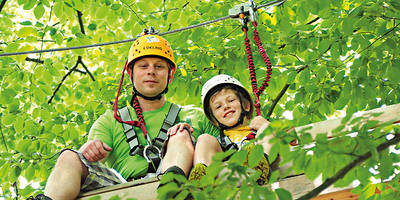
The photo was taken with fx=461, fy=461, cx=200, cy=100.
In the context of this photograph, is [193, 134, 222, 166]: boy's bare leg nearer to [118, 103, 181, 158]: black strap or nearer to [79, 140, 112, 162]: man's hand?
[118, 103, 181, 158]: black strap

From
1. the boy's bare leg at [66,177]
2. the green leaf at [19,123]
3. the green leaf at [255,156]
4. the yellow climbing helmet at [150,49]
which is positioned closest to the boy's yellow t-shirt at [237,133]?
the yellow climbing helmet at [150,49]

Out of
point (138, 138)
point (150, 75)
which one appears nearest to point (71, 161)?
point (138, 138)

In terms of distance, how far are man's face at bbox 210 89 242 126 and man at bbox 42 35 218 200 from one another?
13 centimetres

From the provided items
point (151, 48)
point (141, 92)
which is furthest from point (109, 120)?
point (151, 48)

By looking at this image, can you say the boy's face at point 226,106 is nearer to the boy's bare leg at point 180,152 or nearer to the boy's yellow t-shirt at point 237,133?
the boy's yellow t-shirt at point 237,133

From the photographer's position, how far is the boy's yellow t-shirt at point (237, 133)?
3.80m

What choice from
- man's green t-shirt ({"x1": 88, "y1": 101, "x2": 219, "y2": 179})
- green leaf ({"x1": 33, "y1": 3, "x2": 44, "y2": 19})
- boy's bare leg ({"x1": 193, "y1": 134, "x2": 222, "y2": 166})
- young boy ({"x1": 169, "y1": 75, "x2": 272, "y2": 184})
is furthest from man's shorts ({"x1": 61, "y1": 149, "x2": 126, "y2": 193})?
A: green leaf ({"x1": 33, "y1": 3, "x2": 44, "y2": 19})

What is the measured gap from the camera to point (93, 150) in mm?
3350

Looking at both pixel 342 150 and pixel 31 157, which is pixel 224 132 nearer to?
pixel 342 150

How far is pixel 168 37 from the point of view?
5.43 metres

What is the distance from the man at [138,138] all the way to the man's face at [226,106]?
5.3 inches

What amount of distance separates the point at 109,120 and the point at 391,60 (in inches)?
103

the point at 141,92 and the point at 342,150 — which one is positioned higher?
the point at 141,92

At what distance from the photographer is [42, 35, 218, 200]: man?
303cm
